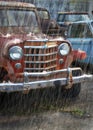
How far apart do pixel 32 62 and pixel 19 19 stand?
1.48 metres

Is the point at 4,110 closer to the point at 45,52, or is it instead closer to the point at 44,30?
the point at 45,52

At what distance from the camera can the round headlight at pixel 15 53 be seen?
6840 millimetres

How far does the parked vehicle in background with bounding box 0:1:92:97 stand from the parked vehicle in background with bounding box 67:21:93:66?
97.0 inches

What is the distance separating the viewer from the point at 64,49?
7477mm

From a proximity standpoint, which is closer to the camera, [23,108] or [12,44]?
[12,44]

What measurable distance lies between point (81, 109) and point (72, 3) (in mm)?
21504

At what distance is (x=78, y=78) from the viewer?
289 inches

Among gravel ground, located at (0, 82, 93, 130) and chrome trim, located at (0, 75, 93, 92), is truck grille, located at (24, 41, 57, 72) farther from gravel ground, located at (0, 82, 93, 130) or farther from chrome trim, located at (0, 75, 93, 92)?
gravel ground, located at (0, 82, 93, 130)

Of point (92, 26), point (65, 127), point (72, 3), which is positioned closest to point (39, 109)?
point (65, 127)

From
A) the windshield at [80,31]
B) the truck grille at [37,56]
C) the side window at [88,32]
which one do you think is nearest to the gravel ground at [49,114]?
the truck grille at [37,56]

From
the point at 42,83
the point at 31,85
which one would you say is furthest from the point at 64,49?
the point at 31,85

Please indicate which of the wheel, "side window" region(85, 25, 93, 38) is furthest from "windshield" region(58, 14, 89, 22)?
the wheel

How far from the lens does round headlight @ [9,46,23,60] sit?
6.84 meters

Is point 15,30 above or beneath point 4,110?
above
